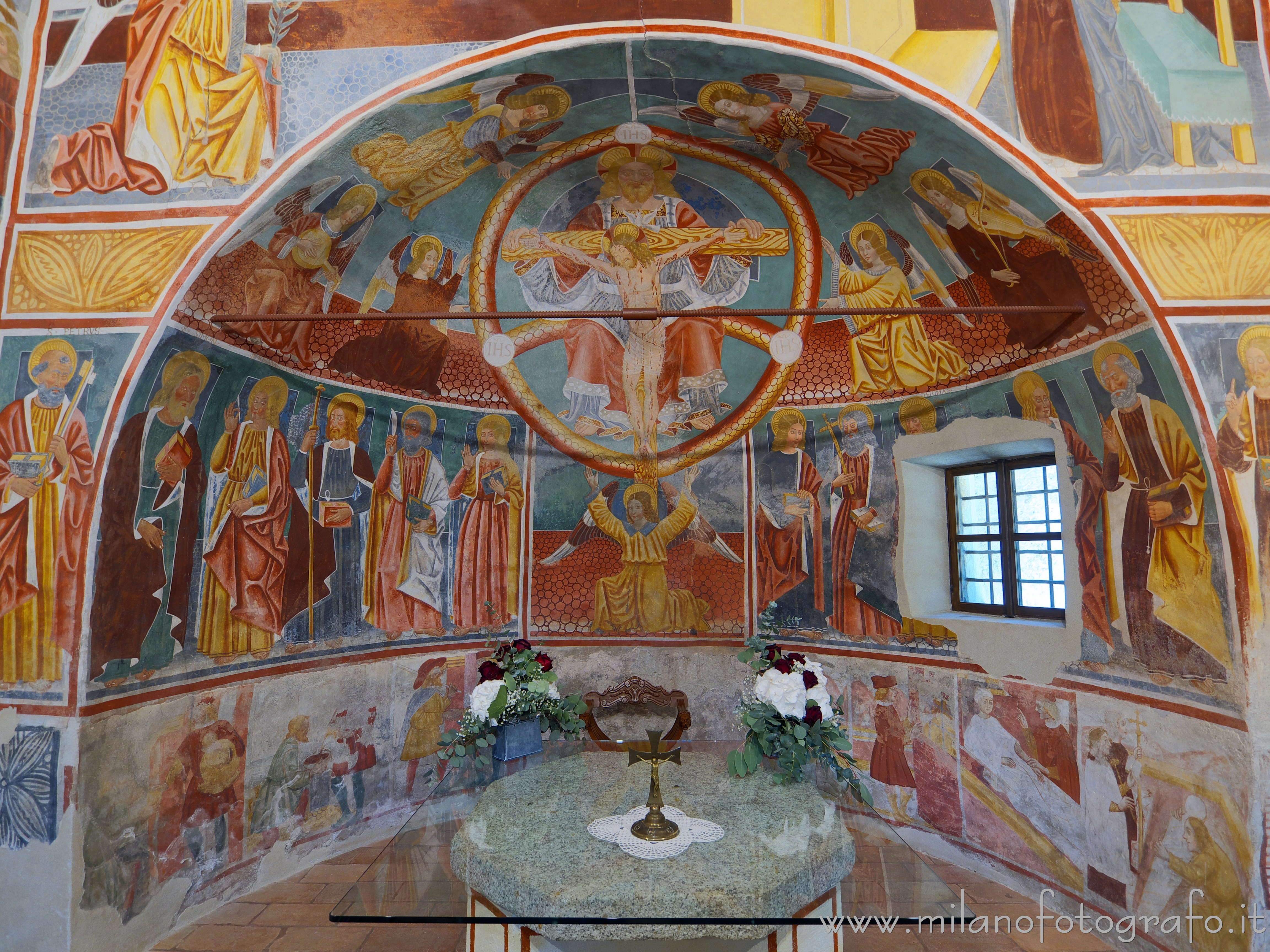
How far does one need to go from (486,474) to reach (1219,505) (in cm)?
637

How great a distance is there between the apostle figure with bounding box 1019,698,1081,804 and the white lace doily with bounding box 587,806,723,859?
12.4 ft

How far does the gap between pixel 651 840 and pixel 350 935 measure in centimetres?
322

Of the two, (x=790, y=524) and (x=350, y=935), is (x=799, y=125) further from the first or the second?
(x=350, y=935)

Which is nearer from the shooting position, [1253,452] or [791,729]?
[791,729]

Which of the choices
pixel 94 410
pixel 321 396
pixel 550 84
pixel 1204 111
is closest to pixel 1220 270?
pixel 1204 111

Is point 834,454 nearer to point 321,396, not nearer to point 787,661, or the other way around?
point 787,661

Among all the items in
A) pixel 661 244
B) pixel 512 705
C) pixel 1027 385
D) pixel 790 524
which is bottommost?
pixel 512 705

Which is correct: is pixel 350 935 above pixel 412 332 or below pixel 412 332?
below

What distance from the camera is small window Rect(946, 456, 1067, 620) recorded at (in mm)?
6871

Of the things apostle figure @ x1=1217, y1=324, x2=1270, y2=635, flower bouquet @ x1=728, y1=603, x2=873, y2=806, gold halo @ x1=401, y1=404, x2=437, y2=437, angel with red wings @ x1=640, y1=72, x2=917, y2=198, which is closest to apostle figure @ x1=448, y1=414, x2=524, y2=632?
gold halo @ x1=401, y1=404, x2=437, y2=437

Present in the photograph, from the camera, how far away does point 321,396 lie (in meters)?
7.25

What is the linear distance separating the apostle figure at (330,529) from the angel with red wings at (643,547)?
6.70ft

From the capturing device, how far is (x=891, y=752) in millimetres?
7570

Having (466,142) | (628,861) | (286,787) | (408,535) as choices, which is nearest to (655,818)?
(628,861)
